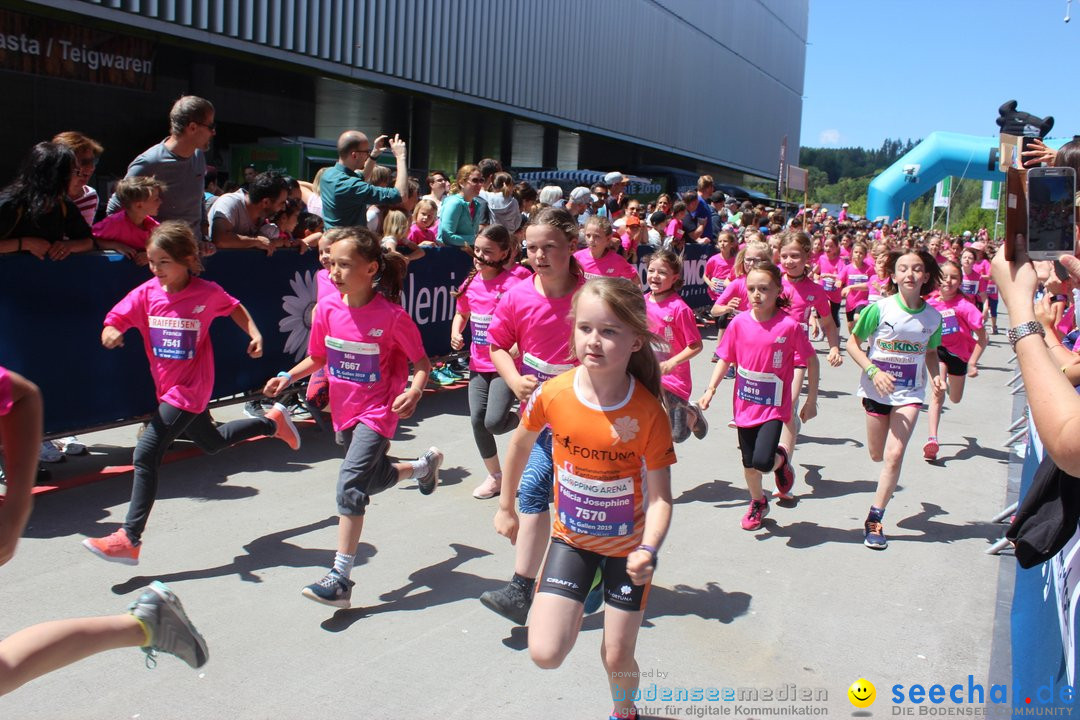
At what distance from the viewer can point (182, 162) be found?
21.9 feet

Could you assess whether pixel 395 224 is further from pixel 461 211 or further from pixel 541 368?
pixel 541 368

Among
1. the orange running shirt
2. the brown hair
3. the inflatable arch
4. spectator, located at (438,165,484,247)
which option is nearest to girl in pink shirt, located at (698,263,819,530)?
the orange running shirt

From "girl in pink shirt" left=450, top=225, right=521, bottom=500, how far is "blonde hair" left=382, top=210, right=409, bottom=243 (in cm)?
168

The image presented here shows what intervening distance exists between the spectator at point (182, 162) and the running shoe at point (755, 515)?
417cm

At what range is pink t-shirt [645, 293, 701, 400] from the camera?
6004mm

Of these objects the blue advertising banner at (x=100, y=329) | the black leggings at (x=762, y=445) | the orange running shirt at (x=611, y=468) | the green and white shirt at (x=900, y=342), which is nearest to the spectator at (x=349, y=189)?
the blue advertising banner at (x=100, y=329)

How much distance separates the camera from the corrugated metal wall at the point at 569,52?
54.4 feet

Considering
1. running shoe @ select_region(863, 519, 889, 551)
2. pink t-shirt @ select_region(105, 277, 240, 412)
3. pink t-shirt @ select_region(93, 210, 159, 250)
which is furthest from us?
pink t-shirt @ select_region(93, 210, 159, 250)

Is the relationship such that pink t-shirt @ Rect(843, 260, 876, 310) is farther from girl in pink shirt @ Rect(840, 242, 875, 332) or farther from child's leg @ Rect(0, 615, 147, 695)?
child's leg @ Rect(0, 615, 147, 695)

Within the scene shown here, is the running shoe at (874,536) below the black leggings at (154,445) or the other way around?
below

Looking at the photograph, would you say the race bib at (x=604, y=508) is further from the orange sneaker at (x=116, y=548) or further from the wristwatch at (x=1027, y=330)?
the orange sneaker at (x=116, y=548)

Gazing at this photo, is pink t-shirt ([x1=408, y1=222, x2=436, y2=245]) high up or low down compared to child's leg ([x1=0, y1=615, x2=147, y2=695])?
up

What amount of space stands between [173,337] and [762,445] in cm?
348

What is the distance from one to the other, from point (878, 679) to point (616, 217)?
10.5 m
